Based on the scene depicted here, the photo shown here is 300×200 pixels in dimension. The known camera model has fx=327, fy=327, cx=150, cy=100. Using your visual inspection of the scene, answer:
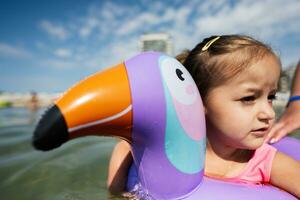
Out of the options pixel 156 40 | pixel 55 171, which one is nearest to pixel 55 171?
pixel 55 171

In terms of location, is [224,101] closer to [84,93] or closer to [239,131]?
[239,131]

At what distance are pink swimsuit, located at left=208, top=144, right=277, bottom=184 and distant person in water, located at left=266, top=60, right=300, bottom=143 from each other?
0.48m

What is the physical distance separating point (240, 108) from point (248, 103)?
4 cm

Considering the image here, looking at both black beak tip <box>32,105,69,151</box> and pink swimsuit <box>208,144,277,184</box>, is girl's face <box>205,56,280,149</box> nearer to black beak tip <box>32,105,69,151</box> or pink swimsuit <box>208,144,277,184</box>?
pink swimsuit <box>208,144,277,184</box>

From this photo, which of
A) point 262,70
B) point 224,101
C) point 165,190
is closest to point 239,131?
point 224,101

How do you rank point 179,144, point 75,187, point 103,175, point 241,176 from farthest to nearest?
1. point 103,175
2. point 75,187
3. point 241,176
4. point 179,144

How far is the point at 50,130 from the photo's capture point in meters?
1.10

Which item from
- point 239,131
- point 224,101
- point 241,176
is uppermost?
point 224,101

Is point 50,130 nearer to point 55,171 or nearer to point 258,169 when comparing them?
point 258,169

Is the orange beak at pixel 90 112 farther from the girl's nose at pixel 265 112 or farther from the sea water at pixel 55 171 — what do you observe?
the sea water at pixel 55 171

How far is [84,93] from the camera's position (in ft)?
3.83

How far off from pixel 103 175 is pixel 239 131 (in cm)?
154

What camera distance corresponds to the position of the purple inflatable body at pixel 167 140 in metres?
1.27

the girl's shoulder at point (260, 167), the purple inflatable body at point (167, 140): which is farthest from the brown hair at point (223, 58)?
the girl's shoulder at point (260, 167)
